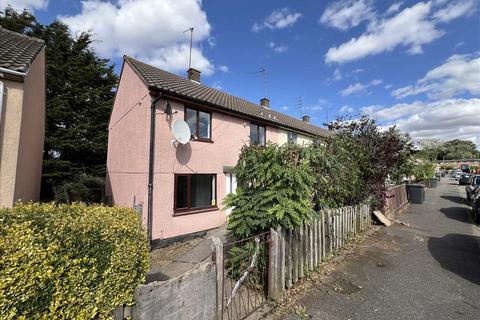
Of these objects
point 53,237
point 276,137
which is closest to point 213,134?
point 276,137

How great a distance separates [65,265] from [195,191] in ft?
25.6

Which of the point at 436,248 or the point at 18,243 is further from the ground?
the point at 18,243

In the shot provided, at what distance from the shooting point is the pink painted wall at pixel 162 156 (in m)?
9.12

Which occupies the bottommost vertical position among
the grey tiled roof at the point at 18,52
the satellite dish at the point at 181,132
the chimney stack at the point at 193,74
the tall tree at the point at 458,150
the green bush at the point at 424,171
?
the green bush at the point at 424,171

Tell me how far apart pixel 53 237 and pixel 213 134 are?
28.8 ft

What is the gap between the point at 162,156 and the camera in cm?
920

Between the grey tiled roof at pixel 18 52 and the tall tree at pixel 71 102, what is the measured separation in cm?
971

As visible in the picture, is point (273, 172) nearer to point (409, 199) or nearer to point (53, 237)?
point (53, 237)

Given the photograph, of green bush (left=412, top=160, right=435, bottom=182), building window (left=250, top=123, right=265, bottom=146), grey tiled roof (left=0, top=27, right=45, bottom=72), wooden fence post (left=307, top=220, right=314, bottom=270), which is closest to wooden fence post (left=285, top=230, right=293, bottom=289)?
wooden fence post (left=307, top=220, right=314, bottom=270)

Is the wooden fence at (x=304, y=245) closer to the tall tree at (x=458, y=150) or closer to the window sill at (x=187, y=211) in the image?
the window sill at (x=187, y=211)

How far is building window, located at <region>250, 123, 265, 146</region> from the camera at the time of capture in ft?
43.7

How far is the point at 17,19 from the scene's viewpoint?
789 inches

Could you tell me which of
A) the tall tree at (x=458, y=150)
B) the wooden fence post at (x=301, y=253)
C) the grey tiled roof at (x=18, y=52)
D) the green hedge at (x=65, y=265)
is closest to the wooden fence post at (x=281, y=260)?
the wooden fence post at (x=301, y=253)

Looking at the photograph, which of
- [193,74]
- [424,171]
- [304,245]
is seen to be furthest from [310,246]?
[424,171]
